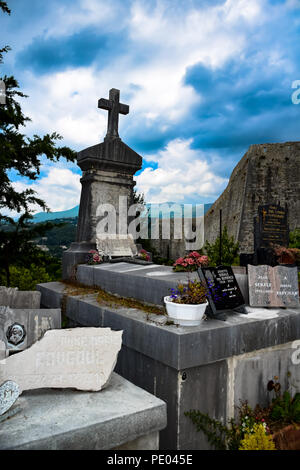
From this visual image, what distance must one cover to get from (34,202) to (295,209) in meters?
21.6

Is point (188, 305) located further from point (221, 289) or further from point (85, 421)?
point (85, 421)

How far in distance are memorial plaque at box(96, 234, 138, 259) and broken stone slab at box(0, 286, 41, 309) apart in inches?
118

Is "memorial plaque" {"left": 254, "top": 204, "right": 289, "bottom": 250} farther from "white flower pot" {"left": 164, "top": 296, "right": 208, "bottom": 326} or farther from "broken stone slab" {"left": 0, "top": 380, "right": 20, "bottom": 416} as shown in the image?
"broken stone slab" {"left": 0, "top": 380, "right": 20, "bottom": 416}

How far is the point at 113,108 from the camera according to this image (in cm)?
839

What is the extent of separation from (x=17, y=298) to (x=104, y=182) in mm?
4230

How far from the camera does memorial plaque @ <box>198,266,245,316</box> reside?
4023 mm

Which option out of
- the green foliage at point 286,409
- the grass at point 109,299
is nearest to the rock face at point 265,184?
the grass at point 109,299

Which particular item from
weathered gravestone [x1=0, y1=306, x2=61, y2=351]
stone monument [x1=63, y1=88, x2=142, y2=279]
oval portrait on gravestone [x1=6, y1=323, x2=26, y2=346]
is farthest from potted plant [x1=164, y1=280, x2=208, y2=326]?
stone monument [x1=63, y1=88, x2=142, y2=279]

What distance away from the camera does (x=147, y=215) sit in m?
24.3
